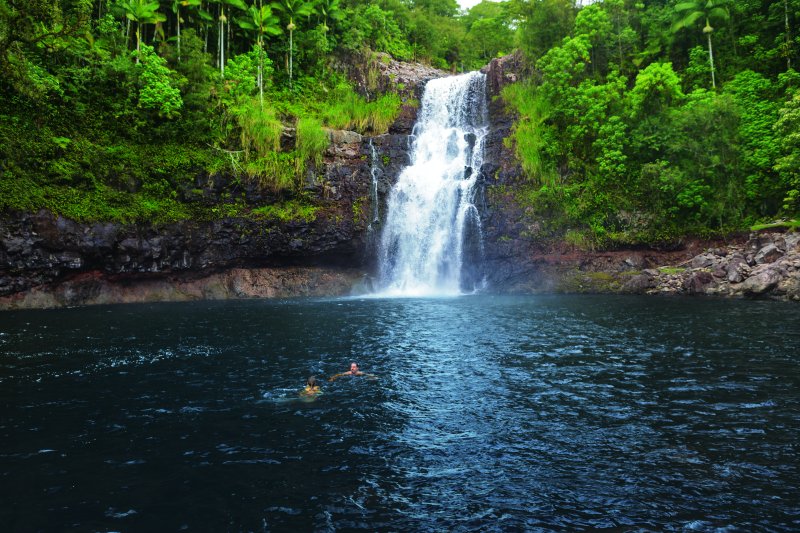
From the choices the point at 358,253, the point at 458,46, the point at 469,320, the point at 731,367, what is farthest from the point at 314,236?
the point at 458,46

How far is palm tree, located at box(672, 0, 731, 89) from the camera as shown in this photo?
34.0m

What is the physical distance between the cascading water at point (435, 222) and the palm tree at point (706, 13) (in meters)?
15.9

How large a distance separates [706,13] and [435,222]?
2452cm

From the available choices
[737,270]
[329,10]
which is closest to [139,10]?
[329,10]

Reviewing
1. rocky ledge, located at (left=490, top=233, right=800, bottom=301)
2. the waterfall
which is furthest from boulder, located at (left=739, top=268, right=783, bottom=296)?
the waterfall

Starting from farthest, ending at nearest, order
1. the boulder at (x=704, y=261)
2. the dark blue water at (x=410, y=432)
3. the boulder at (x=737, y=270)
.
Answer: the boulder at (x=704, y=261) < the boulder at (x=737, y=270) < the dark blue water at (x=410, y=432)

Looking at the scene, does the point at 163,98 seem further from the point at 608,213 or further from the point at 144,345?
the point at 608,213

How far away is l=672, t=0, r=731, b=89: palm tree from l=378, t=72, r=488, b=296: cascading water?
15.9 m

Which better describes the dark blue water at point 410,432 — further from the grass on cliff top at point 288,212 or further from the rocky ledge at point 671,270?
the grass on cliff top at point 288,212

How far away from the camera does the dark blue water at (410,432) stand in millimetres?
5738

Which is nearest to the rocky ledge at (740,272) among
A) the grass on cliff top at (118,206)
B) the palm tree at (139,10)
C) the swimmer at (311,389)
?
the grass on cliff top at (118,206)

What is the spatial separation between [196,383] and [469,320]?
11103 mm

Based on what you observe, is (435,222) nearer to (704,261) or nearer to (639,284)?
(639,284)

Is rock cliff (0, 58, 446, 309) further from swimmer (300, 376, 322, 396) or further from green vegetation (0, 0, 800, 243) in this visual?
swimmer (300, 376, 322, 396)
